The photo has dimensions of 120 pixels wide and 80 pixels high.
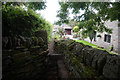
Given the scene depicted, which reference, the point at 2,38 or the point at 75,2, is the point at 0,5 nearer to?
the point at 2,38

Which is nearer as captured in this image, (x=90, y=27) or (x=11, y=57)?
(x=11, y=57)

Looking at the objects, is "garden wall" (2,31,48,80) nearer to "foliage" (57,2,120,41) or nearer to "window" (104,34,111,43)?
"foliage" (57,2,120,41)

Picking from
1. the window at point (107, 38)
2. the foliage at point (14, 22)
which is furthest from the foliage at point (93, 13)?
the window at point (107, 38)

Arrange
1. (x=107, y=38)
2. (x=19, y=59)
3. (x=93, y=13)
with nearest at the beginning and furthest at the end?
(x=19, y=59) < (x=93, y=13) < (x=107, y=38)

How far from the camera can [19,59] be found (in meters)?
1.67

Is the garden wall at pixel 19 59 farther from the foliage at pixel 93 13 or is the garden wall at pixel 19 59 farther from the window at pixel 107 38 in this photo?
the window at pixel 107 38

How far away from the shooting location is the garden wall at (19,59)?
1.46m

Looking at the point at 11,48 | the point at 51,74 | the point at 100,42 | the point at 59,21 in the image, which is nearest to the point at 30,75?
the point at 51,74

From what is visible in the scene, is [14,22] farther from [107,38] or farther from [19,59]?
[107,38]

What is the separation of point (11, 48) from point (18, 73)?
685mm

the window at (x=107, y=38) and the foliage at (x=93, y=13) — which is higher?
the foliage at (x=93, y=13)

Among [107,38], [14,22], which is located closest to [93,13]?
[14,22]

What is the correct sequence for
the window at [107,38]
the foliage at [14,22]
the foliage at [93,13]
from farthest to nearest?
the window at [107,38], the foliage at [93,13], the foliage at [14,22]

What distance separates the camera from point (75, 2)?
3775 mm
